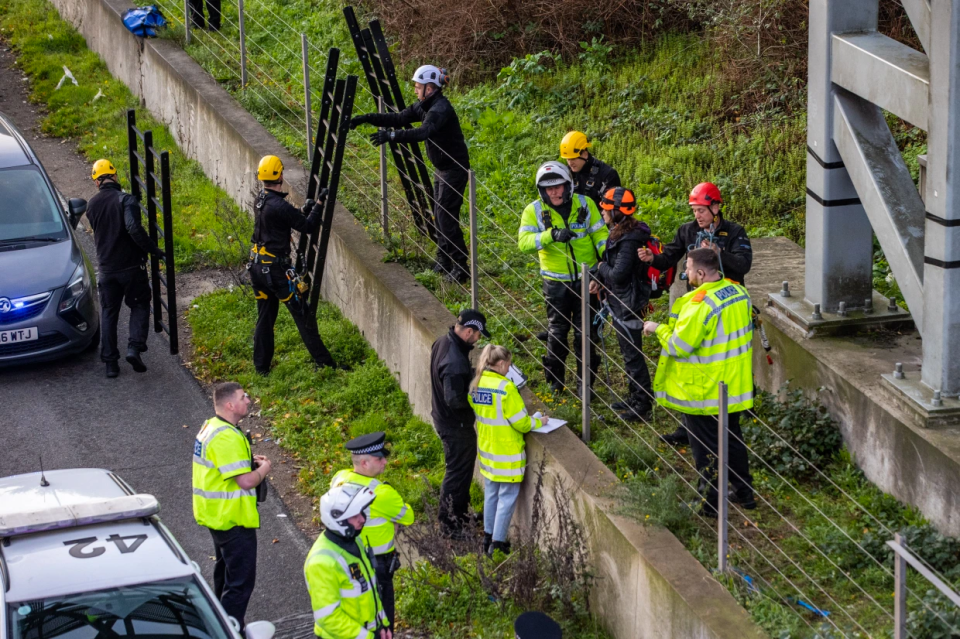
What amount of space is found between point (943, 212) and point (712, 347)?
153cm

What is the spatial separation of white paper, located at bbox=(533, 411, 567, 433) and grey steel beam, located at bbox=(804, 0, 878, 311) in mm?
2014

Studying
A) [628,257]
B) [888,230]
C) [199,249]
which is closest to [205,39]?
[199,249]

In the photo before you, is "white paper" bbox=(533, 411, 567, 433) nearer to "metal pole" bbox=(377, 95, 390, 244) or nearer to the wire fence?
the wire fence

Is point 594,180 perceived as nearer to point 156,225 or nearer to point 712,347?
point 712,347

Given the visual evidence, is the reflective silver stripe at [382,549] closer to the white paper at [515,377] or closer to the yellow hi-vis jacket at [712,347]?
the white paper at [515,377]

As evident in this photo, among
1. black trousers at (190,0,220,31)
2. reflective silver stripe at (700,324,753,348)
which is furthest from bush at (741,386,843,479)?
black trousers at (190,0,220,31)

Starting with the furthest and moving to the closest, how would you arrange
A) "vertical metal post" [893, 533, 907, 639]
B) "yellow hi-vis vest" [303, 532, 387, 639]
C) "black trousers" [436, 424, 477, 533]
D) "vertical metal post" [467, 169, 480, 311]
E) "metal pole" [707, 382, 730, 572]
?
"vertical metal post" [467, 169, 480, 311] < "black trousers" [436, 424, 477, 533] < "metal pole" [707, 382, 730, 572] < "yellow hi-vis vest" [303, 532, 387, 639] < "vertical metal post" [893, 533, 907, 639]

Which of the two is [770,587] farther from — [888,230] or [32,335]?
[32,335]

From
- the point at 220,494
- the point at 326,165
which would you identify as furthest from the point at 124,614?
the point at 326,165

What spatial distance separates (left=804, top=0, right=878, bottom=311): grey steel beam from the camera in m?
8.11

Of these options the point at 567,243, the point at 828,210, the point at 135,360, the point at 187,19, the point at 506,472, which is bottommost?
the point at 135,360

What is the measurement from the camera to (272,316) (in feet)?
35.0

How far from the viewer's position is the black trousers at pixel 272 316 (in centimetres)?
1047

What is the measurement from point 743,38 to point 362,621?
987 cm
